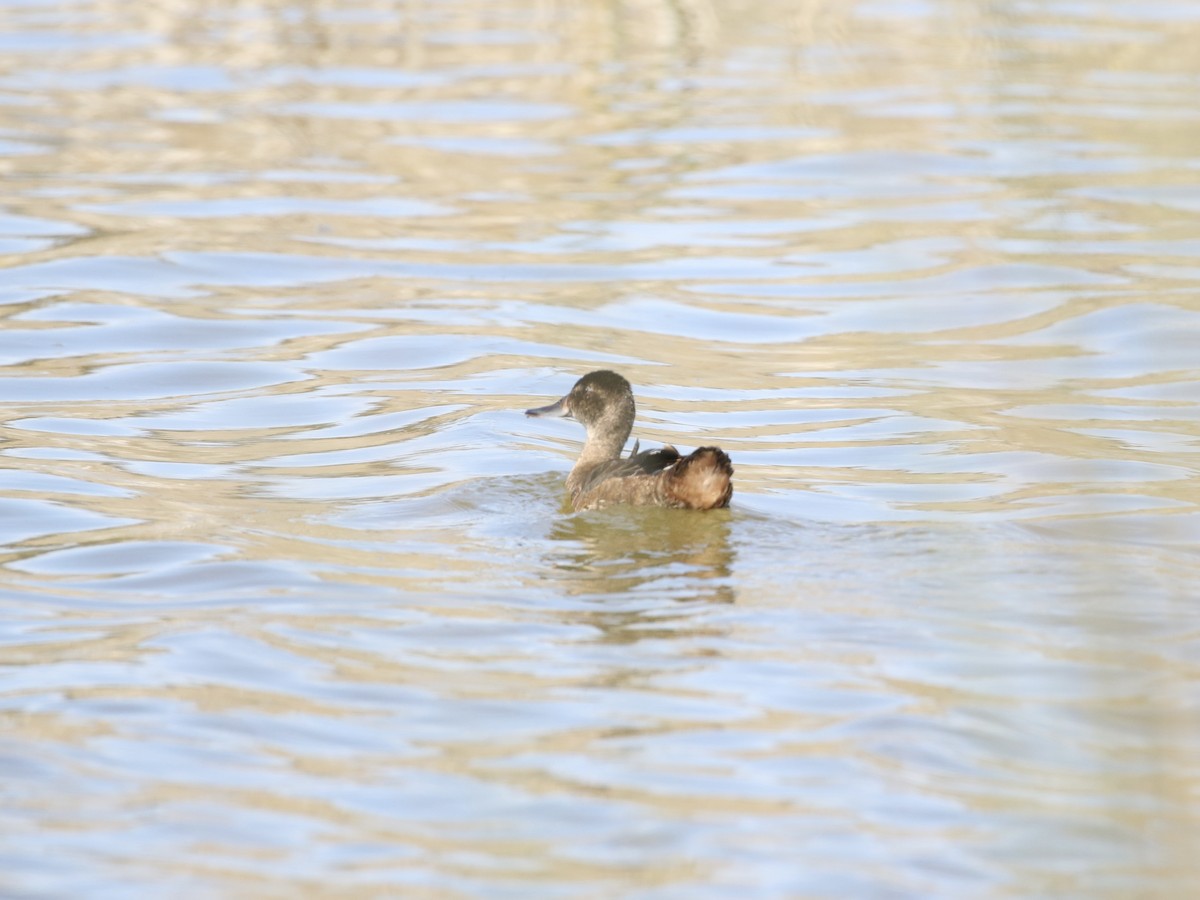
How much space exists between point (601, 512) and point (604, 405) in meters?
1.03

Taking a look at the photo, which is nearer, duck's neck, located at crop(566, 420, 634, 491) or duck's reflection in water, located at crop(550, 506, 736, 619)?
duck's reflection in water, located at crop(550, 506, 736, 619)

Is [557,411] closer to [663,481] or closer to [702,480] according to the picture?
[663,481]

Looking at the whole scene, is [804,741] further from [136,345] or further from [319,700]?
[136,345]

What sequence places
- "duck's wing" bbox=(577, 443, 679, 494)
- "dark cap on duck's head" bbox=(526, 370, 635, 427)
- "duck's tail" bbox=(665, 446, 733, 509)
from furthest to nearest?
"dark cap on duck's head" bbox=(526, 370, 635, 427) → "duck's wing" bbox=(577, 443, 679, 494) → "duck's tail" bbox=(665, 446, 733, 509)

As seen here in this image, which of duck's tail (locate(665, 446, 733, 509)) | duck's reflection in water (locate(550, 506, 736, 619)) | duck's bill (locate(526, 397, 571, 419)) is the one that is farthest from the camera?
duck's bill (locate(526, 397, 571, 419))

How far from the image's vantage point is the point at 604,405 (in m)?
10.6

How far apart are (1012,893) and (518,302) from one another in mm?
10259

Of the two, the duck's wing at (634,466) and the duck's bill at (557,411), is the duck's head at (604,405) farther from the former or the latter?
the duck's wing at (634,466)

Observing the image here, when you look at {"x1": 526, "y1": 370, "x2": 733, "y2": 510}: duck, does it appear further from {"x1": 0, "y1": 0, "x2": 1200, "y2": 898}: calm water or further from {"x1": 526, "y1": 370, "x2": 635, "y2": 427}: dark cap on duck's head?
{"x1": 0, "y1": 0, "x2": 1200, "y2": 898}: calm water

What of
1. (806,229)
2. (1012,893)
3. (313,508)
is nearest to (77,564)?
(313,508)

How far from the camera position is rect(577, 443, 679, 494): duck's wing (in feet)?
31.3

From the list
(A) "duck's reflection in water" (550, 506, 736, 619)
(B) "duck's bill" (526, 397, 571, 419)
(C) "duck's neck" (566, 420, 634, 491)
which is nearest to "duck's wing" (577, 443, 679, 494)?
(A) "duck's reflection in water" (550, 506, 736, 619)

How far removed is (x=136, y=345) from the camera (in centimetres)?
1424

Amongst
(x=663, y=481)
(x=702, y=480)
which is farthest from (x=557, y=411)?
(x=702, y=480)
